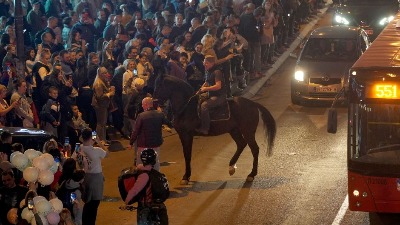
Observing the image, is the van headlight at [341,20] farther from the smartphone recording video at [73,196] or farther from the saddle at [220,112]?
the smartphone recording video at [73,196]

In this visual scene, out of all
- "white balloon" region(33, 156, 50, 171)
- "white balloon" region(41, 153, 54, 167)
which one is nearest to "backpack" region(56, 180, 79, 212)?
"white balloon" region(41, 153, 54, 167)

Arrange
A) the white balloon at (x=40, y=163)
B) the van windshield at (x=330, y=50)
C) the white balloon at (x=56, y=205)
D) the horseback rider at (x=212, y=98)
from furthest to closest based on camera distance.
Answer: the van windshield at (x=330, y=50) < the horseback rider at (x=212, y=98) < the white balloon at (x=40, y=163) < the white balloon at (x=56, y=205)

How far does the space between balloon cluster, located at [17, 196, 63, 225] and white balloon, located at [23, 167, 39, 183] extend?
1.93 ft

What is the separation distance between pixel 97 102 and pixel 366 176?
29.5ft

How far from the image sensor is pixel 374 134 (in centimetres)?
1531

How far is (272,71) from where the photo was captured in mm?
34000

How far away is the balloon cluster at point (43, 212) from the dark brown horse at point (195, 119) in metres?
6.65

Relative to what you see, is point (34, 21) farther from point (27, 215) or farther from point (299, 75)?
point (27, 215)

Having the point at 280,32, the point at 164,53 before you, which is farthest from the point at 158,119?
the point at 280,32

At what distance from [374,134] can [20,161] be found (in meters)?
4.91

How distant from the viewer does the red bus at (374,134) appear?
15.1m

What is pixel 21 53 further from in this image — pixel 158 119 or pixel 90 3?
pixel 90 3

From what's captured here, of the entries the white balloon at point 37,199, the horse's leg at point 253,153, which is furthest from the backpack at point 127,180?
the horse's leg at point 253,153

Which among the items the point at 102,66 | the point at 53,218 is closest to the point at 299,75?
the point at 102,66
